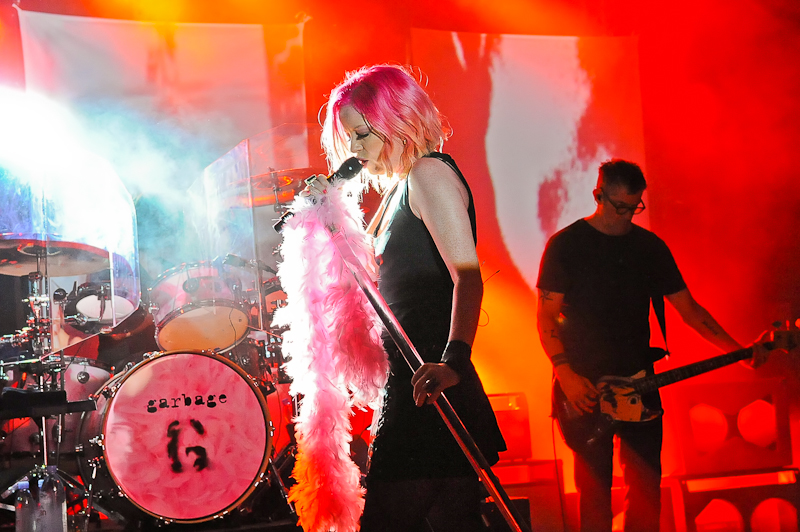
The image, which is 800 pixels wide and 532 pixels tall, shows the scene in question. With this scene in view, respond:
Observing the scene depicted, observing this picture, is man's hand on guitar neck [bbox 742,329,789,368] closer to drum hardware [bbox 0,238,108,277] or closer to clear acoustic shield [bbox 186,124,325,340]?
clear acoustic shield [bbox 186,124,325,340]

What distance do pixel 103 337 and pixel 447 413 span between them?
3112 mm

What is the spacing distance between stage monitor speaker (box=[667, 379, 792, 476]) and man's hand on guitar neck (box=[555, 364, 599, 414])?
3.59ft

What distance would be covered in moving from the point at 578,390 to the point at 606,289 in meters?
0.41

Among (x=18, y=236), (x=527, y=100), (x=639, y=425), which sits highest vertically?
(x=527, y=100)

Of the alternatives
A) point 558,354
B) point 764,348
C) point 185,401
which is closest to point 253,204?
point 185,401

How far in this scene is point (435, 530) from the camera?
4.16 ft

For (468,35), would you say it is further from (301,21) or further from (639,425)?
(639,425)

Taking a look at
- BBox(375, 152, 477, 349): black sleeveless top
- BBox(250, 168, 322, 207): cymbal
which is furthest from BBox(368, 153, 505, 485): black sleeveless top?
BBox(250, 168, 322, 207): cymbal

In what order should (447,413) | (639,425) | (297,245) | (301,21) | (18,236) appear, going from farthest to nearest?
1. (301,21)
2. (18,236)
3. (639,425)
4. (297,245)
5. (447,413)

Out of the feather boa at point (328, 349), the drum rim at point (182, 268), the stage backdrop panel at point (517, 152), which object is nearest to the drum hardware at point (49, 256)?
the drum rim at point (182, 268)

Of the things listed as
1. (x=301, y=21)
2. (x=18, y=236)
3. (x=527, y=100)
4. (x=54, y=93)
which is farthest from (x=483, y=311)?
(x=54, y=93)

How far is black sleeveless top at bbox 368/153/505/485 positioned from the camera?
1.25 meters

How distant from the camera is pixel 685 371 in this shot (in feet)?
8.44

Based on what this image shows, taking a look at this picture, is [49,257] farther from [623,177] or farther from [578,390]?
[623,177]
